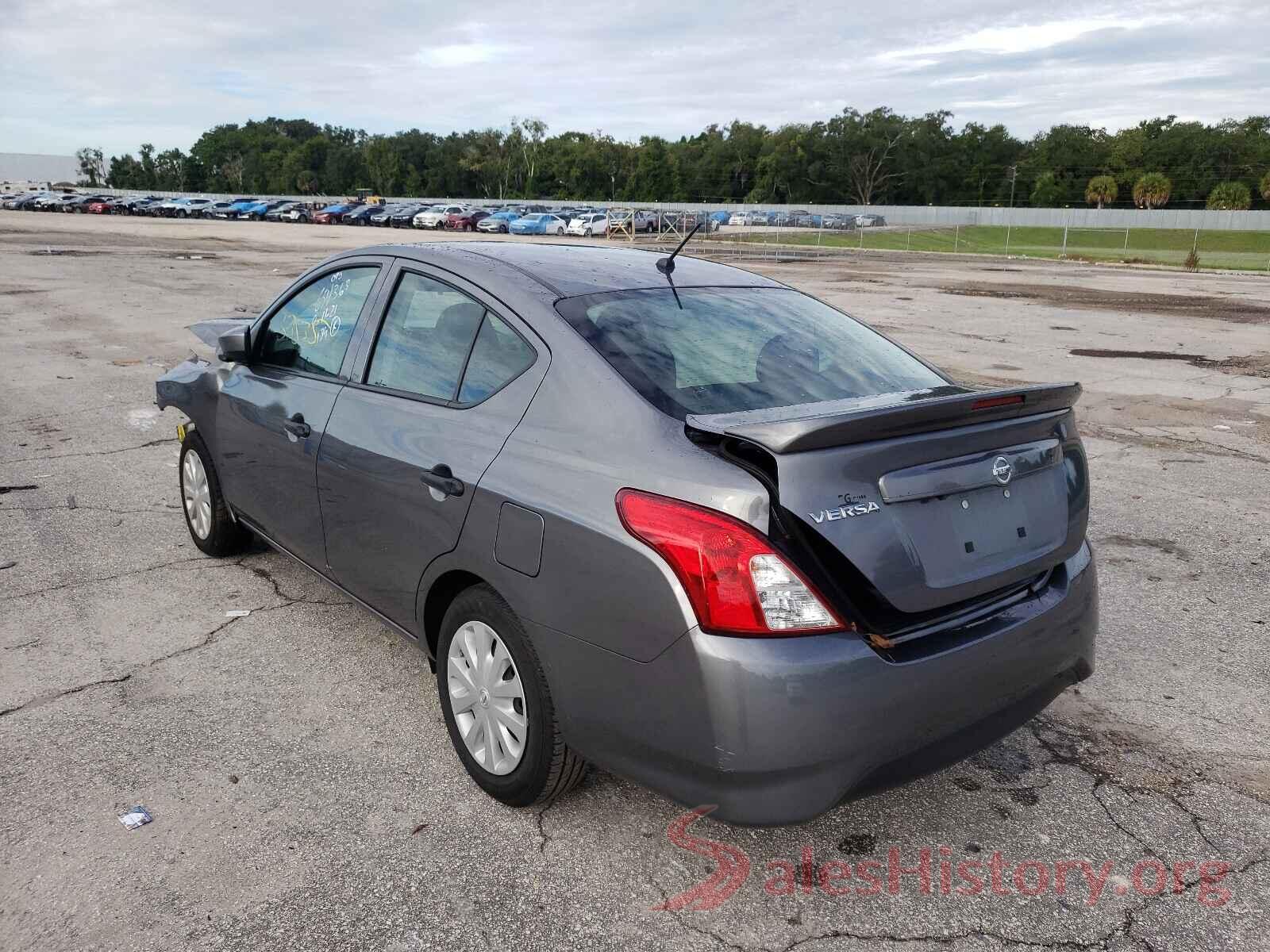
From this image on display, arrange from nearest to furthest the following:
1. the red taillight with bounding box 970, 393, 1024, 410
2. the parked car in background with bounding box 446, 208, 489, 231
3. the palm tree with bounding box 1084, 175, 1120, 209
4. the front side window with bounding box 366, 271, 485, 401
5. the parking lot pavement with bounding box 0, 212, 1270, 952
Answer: the parking lot pavement with bounding box 0, 212, 1270, 952 < the red taillight with bounding box 970, 393, 1024, 410 < the front side window with bounding box 366, 271, 485, 401 < the parked car in background with bounding box 446, 208, 489, 231 < the palm tree with bounding box 1084, 175, 1120, 209

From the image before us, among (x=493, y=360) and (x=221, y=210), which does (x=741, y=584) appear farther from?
(x=221, y=210)

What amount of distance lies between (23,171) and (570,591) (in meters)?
184

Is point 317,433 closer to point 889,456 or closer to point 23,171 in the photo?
point 889,456

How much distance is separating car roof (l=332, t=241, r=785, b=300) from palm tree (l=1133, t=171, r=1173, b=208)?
89.4 m

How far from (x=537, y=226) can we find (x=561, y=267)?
183 feet

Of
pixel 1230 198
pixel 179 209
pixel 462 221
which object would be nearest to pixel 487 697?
pixel 462 221

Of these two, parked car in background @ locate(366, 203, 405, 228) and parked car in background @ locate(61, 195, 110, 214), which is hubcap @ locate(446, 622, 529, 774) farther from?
parked car in background @ locate(61, 195, 110, 214)

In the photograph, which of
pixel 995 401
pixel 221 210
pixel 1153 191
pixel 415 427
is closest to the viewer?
pixel 995 401

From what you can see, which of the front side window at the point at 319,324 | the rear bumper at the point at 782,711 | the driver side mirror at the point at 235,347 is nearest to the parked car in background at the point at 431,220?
the driver side mirror at the point at 235,347

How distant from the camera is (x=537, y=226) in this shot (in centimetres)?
5725

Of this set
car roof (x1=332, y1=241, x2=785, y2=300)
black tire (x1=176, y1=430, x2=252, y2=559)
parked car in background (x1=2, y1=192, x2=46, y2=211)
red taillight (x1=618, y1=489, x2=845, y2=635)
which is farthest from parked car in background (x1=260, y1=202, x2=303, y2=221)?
red taillight (x1=618, y1=489, x2=845, y2=635)

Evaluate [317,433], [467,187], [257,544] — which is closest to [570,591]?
[317,433]

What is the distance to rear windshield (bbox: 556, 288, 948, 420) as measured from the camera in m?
2.91

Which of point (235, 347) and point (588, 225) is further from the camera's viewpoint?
point (588, 225)
